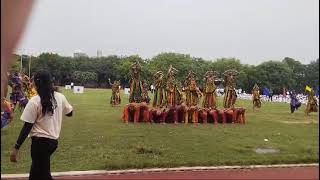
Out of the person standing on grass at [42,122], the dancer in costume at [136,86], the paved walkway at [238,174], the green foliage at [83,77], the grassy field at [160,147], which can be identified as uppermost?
the green foliage at [83,77]

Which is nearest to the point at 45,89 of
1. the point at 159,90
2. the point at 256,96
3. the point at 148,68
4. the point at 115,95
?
the point at 159,90

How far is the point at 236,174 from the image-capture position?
8.00m

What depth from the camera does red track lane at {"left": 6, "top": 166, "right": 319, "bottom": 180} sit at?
24.9 ft

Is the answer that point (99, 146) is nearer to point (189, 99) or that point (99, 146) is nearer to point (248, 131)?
point (248, 131)

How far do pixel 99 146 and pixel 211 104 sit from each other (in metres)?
8.69

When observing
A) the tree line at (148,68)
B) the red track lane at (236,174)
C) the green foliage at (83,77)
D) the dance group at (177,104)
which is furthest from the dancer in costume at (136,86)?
the green foliage at (83,77)

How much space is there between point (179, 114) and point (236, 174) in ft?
28.2

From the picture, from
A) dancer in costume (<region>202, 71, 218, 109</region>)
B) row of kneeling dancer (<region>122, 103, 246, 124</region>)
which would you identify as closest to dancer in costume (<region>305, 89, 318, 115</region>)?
dancer in costume (<region>202, 71, 218, 109</region>)

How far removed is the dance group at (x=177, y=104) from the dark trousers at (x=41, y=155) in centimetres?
1135

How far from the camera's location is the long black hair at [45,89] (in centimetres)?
423

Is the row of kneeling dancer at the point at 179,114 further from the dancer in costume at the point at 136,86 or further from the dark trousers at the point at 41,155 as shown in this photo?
the dark trousers at the point at 41,155

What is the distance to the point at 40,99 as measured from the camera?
4.27 metres

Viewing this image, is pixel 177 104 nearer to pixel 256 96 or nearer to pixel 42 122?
pixel 256 96

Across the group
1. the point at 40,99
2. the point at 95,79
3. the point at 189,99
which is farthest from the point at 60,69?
the point at 40,99
